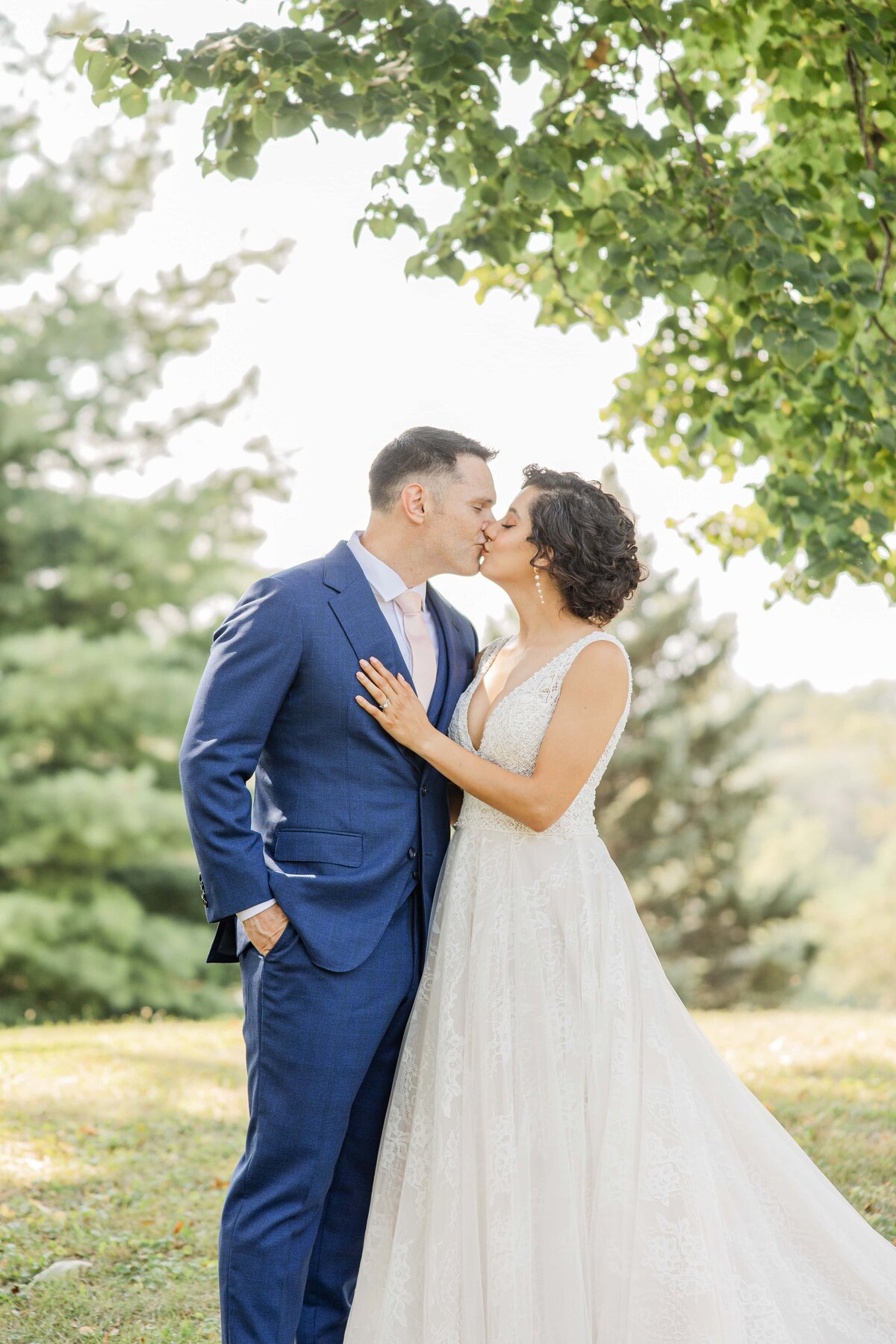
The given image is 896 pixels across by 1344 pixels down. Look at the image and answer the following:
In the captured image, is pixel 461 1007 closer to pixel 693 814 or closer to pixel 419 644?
pixel 419 644

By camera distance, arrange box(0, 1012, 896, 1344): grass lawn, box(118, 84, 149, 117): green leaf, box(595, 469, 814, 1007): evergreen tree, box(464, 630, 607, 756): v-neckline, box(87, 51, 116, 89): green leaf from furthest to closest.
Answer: box(595, 469, 814, 1007): evergreen tree
box(118, 84, 149, 117): green leaf
box(87, 51, 116, 89): green leaf
box(0, 1012, 896, 1344): grass lawn
box(464, 630, 607, 756): v-neckline

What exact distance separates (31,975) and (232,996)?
1930 mm

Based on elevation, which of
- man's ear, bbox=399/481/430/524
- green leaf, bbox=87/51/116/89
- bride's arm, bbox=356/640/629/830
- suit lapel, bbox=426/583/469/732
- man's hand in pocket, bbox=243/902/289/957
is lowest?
man's hand in pocket, bbox=243/902/289/957

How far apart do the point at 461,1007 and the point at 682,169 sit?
3.53 m

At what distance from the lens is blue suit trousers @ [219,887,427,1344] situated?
274 centimetres

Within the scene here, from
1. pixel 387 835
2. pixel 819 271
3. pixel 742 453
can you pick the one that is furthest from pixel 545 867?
pixel 742 453

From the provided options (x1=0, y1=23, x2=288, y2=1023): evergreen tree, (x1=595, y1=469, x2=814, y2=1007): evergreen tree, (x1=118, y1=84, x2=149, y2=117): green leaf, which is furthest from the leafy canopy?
(x1=595, y1=469, x2=814, y2=1007): evergreen tree

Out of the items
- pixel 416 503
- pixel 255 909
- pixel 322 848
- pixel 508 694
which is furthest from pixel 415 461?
pixel 255 909

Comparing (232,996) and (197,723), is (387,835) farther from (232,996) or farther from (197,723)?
(232,996)

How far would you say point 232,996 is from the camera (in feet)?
38.2

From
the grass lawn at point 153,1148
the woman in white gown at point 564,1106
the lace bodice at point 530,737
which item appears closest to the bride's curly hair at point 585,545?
the woman in white gown at point 564,1106

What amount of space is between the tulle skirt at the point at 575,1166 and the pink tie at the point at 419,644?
16.1 inches

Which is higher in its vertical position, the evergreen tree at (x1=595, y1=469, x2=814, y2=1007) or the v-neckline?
the v-neckline

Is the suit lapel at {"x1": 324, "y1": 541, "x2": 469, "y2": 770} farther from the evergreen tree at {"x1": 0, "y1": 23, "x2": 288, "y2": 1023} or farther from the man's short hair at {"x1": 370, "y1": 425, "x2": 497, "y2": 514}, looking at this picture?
the evergreen tree at {"x1": 0, "y1": 23, "x2": 288, "y2": 1023}
